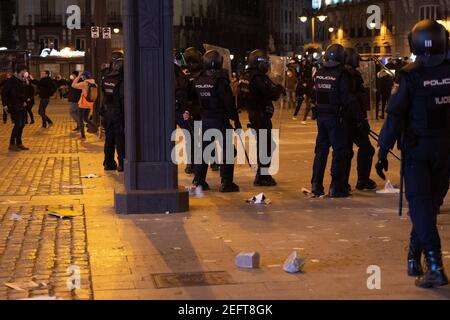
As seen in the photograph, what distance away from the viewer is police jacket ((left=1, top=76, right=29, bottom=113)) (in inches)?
738

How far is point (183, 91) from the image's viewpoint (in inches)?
517

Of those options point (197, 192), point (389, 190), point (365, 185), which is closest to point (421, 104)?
point (389, 190)

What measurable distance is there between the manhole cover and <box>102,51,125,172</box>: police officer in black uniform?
7.22 metres

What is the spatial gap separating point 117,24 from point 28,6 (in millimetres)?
9618

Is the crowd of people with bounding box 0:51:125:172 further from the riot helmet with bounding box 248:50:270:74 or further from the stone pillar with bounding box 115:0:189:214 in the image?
the stone pillar with bounding box 115:0:189:214

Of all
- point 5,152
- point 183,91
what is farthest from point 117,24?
point 183,91

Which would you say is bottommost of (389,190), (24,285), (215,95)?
(389,190)

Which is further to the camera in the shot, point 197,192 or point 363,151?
point 363,151

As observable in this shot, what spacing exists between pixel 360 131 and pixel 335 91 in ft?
3.61

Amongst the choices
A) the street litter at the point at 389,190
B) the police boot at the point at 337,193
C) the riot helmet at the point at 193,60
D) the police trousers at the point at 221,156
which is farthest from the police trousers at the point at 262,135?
the riot helmet at the point at 193,60

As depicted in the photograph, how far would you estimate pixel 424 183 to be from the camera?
6.18 meters

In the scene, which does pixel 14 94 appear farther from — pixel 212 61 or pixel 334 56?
pixel 334 56

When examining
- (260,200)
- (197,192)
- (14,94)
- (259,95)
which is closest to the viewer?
(260,200)

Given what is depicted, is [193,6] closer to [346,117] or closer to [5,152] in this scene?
[5,152]
